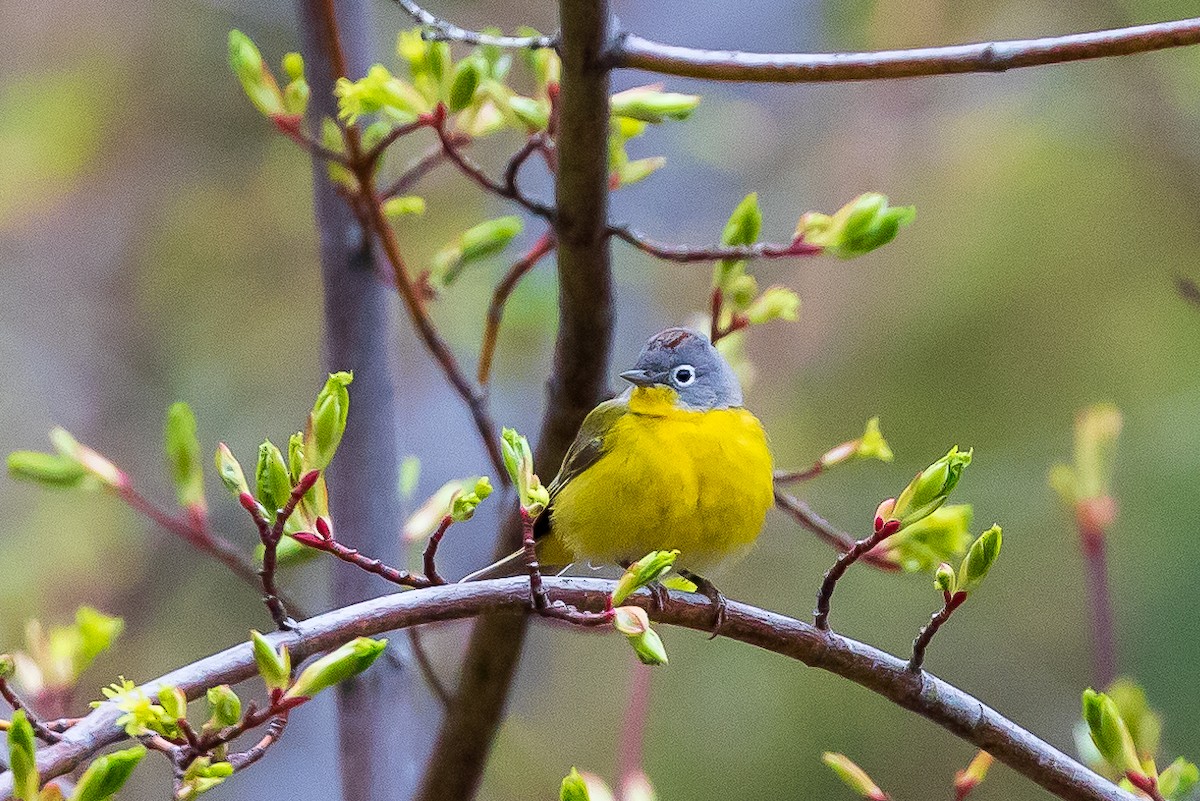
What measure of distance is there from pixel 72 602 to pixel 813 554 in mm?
2593

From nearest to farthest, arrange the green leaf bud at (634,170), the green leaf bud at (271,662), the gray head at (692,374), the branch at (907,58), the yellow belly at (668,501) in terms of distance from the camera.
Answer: the green leaf bud at (271,662) → the branch at (907,58) → the green leaf bud at (634,170) → the yellow belly at (668,501) → the gray head at (692,374)

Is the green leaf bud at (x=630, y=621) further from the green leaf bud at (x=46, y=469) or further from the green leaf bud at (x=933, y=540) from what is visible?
the green leaf bud at (x=46, y=469)

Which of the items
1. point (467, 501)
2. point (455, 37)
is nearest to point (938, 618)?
point (467, 501)

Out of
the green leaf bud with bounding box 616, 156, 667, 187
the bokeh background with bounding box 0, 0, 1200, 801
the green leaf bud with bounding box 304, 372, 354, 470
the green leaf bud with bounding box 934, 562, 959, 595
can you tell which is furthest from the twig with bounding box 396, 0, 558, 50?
the bokeh background with bounding box 0, 0, 1200, 801

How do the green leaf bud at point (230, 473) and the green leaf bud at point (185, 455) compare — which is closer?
the green leaf bud at point (230, 473)

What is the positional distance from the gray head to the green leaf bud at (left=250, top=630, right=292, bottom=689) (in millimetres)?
1511

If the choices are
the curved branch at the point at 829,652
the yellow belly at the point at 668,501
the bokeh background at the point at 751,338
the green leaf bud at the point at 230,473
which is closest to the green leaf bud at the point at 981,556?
the curved branch at the point at 829,652

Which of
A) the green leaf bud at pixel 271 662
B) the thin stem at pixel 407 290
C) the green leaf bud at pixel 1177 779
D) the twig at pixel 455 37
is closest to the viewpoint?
the green leaf bud at pixel 271 662

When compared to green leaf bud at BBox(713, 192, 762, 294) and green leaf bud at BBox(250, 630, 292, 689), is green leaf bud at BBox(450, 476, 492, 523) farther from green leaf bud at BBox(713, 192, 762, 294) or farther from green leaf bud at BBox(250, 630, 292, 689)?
green leaf bud at BBox(713, 192, 762, 294)

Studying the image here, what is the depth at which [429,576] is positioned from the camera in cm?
128

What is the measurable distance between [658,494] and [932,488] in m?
0.99

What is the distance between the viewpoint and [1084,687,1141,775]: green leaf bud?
137 centimetres

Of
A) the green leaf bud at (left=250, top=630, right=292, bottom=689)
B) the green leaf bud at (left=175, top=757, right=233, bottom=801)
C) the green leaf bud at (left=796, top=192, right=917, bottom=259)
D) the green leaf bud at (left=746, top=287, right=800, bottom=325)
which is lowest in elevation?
the green leaf bud at (left=746, top=287, right=800, bottom=325)

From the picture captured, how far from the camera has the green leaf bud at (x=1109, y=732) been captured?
4.51 feet
